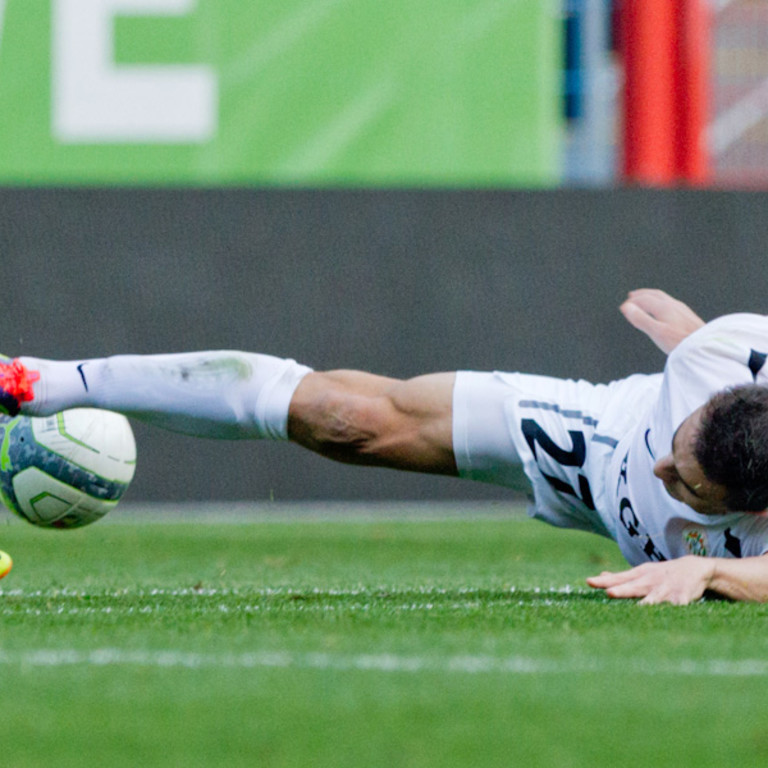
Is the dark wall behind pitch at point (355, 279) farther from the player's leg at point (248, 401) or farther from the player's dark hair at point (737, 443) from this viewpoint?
the player's dark hair at point (737, 443)

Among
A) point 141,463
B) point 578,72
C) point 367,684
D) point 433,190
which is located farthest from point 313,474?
point 367,684

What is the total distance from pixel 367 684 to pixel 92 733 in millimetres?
532

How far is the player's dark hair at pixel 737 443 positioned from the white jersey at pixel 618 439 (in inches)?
5.6

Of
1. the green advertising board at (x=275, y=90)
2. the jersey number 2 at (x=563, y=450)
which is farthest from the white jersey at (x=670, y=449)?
the green advertising board at (x=275, y=90)

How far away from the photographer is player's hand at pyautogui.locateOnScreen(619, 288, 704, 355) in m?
4.27

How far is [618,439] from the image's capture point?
398 cm

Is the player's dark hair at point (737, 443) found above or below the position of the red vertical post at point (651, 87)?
below

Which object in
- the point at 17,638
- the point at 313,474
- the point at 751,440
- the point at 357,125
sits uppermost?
the point at 357,125

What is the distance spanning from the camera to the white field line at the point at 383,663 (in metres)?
2.74

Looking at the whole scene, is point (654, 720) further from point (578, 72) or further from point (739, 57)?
point (739, 57)

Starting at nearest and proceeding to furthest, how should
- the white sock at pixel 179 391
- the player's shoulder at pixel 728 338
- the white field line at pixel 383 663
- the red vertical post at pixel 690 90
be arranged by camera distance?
the white field line at pixel 383 663 → the player's shoulder at pixel 728 338 → the white sock at pixel 179 391 → the red vertical post at pixel 690 90

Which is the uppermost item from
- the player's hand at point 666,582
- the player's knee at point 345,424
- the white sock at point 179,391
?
the white sock at point 179,391

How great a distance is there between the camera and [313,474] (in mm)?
8867

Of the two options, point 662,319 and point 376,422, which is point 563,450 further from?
point 662,319
